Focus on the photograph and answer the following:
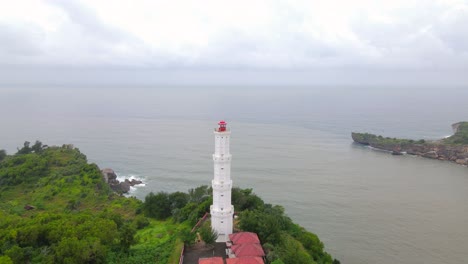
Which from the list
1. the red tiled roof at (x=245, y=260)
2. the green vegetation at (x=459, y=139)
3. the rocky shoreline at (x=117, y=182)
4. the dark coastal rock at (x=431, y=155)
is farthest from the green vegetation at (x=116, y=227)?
the green vegetation at (x=459, y=139)

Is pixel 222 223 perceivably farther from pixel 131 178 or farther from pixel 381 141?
pixel 381 141

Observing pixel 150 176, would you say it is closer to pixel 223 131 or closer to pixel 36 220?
pixel 36 220

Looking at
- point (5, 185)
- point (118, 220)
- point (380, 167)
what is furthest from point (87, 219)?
point (380, 167)

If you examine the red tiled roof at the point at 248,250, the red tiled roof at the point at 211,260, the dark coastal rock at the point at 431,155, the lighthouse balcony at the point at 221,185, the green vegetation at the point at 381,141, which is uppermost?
the green vegetation at the point at 381,141

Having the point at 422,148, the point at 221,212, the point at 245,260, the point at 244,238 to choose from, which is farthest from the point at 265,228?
the point at 422,148

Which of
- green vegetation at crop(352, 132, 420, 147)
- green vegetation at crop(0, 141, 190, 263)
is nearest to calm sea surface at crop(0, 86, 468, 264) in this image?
green vegetation at crop(352, 132, 420, 147)

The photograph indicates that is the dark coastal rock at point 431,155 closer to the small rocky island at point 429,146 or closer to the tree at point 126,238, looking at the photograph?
the small rocky island at point 429,146
